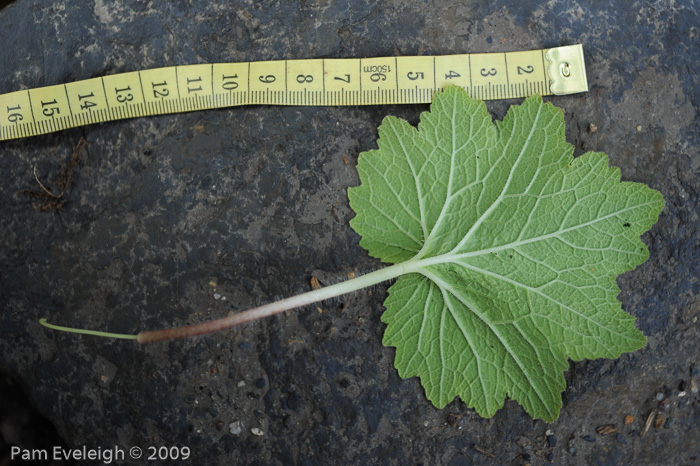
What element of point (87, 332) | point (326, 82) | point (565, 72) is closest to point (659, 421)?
point (565, 72)

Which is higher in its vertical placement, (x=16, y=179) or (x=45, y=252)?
(x=16, y=179)

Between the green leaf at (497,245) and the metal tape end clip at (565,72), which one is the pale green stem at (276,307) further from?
the metal tape end clip at (565,72)

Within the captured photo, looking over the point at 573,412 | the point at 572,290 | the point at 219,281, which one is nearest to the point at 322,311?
the point at 219,281

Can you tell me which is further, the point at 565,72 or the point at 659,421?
the point at 659,421

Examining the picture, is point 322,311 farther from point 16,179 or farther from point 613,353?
point 16,179

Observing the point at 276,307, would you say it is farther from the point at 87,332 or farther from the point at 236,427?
the point at 87,332

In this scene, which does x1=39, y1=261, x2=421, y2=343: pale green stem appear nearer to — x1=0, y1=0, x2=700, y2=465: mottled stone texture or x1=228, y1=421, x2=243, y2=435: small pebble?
x1=0, y1=0, x2=700, y2=465: mottled stone texture

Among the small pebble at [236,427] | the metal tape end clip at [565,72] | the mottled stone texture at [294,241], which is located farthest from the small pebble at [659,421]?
the small pebble at [236,427]
